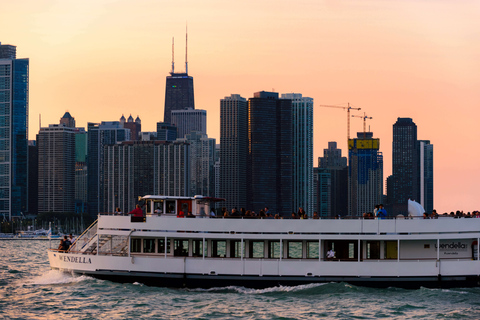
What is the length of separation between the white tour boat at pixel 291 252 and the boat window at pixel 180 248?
0.05 meters

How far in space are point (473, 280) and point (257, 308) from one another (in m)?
11.0

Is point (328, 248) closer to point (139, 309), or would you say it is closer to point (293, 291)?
point (293, 291)

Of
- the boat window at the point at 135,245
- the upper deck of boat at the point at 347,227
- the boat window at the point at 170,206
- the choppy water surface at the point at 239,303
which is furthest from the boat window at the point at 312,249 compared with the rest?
the boat window at the point at 135,245

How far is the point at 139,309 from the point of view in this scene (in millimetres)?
35906

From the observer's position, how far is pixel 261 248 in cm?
3978

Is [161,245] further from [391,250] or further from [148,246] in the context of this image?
[391,250]

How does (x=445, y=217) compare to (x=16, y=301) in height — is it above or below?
above

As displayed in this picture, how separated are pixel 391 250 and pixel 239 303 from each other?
8.34 meters

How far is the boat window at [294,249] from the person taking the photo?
39.2 metres

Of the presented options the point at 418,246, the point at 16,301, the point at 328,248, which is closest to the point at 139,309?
the point at 16,301

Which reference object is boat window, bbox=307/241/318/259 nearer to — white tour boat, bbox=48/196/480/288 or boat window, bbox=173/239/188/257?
white tour boat, bbox=48/196/480/288

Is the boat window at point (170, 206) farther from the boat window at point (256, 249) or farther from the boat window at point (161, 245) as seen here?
→ the boat window at point (256, 249)

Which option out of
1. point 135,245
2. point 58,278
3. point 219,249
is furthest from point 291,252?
point 58,278

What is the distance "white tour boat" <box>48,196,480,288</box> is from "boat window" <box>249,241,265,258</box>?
0.17 feet
